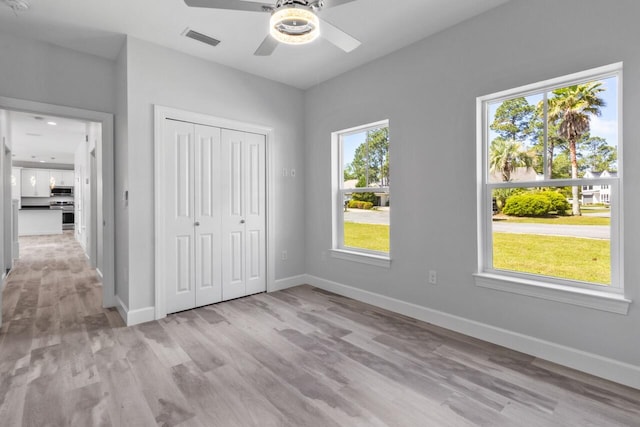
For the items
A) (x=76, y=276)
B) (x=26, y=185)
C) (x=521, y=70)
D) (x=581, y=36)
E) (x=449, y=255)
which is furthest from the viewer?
(x=26, y=185)

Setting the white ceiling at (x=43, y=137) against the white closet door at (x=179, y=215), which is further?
the white ceiling at (x=43, y=137)

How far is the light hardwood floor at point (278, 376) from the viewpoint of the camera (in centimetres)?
176

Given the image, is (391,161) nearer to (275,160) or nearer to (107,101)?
(275,160)

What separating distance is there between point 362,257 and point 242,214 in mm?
1588

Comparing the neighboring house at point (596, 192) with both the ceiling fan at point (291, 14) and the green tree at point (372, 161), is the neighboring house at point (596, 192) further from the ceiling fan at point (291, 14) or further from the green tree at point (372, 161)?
the ceiling fan at point (291, 14)

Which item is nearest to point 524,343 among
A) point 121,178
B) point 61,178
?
point 121,178

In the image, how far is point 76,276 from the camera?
5.04 meters

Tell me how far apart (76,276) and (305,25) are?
542 cm

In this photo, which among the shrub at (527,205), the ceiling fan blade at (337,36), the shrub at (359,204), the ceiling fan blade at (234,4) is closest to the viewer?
the ceiling fan blade at (234,4)

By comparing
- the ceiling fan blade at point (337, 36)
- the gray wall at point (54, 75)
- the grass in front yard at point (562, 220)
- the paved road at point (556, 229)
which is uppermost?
the gray wall at point (54, 75)

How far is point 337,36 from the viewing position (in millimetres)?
2066

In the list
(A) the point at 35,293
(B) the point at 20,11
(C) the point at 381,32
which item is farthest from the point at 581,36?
(A) the point at 35,293

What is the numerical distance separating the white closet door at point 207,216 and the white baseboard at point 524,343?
71.9 inches

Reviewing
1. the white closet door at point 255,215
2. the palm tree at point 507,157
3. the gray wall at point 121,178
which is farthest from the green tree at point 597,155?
the gray wall at point 121,178
